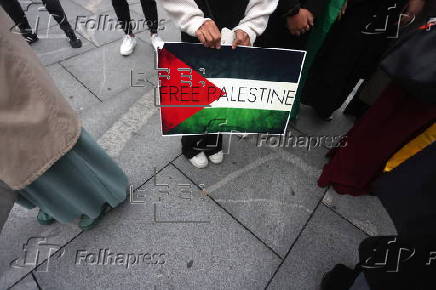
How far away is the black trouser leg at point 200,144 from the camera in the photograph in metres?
1.97

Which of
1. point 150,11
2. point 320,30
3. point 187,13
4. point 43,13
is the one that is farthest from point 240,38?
point 43,13

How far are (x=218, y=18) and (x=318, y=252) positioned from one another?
1.64 metres

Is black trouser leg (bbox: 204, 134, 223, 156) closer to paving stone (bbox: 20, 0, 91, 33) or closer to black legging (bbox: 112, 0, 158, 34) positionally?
black legging (bbox: 112, 0, 158, 34)

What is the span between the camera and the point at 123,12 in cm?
282

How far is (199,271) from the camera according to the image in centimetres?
158

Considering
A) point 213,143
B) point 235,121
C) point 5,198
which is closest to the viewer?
point 5,198

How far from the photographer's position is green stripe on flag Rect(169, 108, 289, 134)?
1504 mm

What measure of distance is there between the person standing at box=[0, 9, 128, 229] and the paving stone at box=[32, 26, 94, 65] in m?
2.30

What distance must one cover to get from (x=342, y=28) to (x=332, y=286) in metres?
1.72

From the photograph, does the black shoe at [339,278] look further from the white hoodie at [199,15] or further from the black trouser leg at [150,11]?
the black trouser leg at [150,11]

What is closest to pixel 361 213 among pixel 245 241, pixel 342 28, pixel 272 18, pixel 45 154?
pixel 245 241

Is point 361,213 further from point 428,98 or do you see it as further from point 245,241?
point 428,98

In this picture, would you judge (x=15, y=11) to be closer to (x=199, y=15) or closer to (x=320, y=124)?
(x=199, y=15)

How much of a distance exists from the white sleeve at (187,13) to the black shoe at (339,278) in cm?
160
